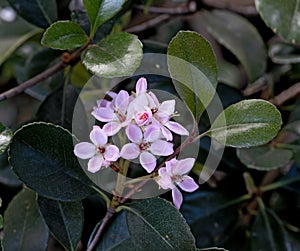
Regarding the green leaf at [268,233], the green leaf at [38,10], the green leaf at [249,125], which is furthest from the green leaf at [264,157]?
the green leaf at [38,10]

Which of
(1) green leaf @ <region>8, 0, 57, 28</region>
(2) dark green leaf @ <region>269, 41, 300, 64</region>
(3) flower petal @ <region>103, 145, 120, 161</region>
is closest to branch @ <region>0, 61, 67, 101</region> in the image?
(1) green leaf @ <region>8, 0, 57, 28</region>

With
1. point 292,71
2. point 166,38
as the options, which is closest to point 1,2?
point 166,38

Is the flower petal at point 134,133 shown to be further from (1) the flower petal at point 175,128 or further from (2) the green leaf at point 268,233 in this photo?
(2) the green leaf at point 268,233

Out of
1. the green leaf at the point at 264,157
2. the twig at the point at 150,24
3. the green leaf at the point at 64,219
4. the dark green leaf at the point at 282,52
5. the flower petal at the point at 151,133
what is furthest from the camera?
the twig at the point at 150,24

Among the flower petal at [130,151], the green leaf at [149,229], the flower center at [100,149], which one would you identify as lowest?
the green leaf at [149,229]

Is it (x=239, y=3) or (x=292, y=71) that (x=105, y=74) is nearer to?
→ (x=292, y=71)

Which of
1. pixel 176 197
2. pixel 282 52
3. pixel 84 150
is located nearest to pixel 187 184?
pixel 176 197
